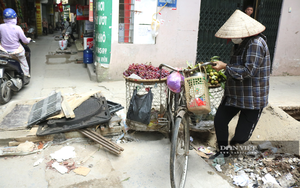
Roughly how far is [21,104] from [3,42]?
5.98 feet

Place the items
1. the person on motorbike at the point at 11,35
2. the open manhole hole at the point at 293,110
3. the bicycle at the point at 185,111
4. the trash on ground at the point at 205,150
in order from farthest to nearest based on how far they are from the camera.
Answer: the person on motorbike at the point at 11,35 < the open manhole hole at the point at 293,110 < the trash on ground at the point at 205,150 < the bicycle at the point at 185,111

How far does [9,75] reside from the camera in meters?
4.97

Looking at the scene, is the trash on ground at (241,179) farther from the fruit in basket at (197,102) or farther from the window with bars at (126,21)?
the window with bars at (126,21)

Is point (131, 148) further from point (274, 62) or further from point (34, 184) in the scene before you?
point (274, 62)

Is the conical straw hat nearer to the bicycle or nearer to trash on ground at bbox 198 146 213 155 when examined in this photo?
the bicycle

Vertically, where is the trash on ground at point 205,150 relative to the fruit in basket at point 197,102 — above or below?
below

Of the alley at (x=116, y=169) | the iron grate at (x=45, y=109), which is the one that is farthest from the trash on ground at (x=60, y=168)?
the iron grate at (x=45, y=109)

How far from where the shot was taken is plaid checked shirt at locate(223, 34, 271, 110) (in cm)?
242

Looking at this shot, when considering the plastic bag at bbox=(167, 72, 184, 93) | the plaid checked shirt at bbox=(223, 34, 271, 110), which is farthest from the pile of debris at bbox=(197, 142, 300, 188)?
the plastic bag at bbox=(167, 72, 184, 93)

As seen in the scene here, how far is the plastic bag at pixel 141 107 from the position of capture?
3.19 metres

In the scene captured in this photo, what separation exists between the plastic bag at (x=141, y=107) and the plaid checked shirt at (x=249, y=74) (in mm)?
999

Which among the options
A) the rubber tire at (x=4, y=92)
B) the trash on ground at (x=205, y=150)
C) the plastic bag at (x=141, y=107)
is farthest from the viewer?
the rubber tire at (x=4, y=92)

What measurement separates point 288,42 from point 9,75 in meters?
7.72

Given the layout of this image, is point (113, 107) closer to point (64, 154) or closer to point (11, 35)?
point (64, 154)
